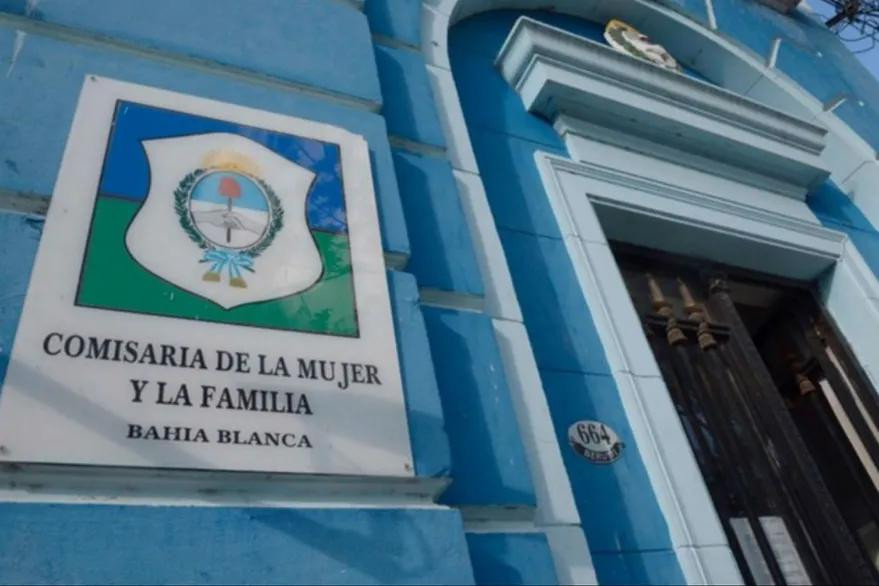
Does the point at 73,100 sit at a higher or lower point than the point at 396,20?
lower

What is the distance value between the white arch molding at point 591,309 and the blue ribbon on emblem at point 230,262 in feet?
2.16

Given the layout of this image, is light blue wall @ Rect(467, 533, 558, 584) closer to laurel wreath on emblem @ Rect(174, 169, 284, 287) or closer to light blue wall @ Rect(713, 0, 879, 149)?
laurel wreath on emblem @ Rect(174, 169, 284, 287)

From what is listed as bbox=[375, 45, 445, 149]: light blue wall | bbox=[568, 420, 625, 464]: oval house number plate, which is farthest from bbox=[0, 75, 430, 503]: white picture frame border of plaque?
bbox=[375, 45, 445, 149]: light blue wall

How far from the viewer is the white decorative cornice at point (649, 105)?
2787mm

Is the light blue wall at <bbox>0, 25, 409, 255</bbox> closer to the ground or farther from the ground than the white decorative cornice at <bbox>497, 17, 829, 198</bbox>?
closer to the ground

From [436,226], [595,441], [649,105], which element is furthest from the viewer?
[649,105]

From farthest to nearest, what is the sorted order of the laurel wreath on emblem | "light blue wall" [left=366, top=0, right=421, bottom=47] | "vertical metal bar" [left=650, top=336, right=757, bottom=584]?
"light blue wall" [left=366, top=0, right=421, bottom=47] < "vertical metal bar" [left=650, top=336, right=757, bottom=584] < the laurel wreath on emblem

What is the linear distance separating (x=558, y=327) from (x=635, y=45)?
2.33 m

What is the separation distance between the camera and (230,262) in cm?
141

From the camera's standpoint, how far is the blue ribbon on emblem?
4.53 feet

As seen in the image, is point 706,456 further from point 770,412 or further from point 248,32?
point 248,32

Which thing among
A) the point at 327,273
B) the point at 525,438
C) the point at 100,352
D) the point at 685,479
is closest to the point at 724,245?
the point at 685,479

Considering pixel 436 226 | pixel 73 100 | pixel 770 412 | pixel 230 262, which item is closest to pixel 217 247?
pixel 230 262

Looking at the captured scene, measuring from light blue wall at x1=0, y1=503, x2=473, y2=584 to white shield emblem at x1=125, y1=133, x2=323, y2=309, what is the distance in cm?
44
